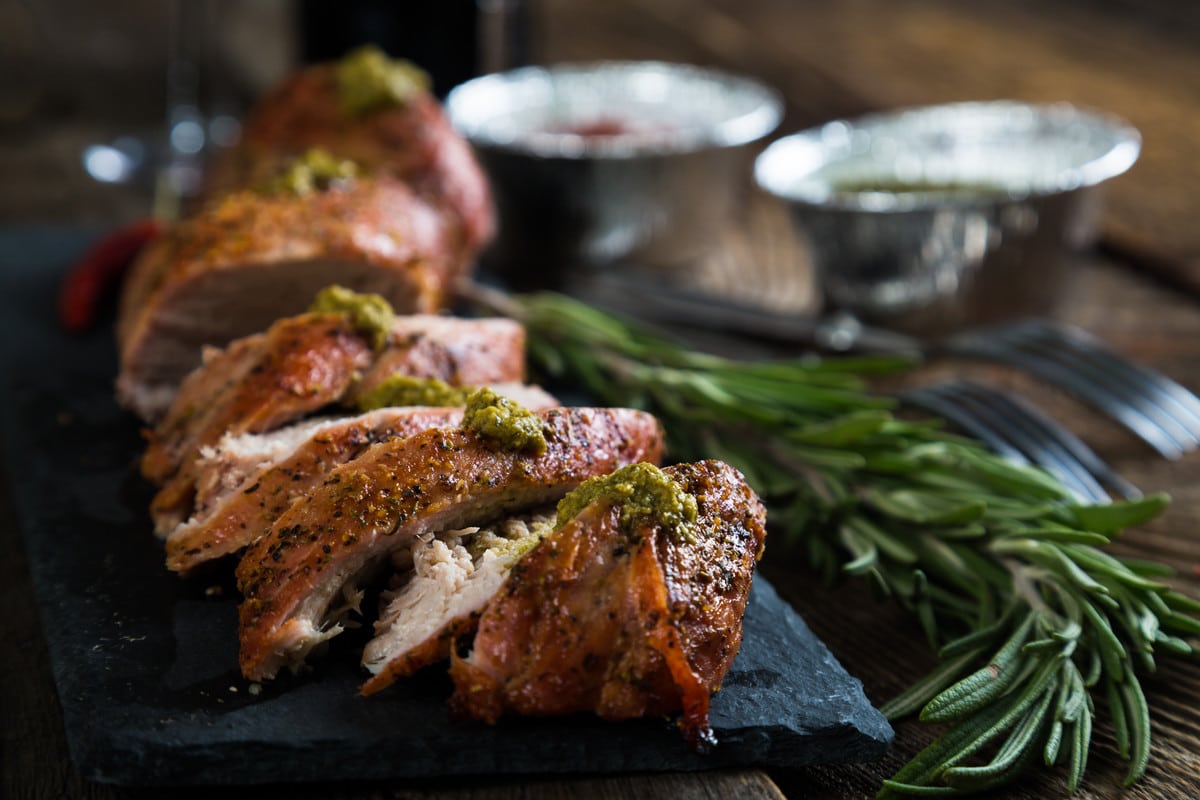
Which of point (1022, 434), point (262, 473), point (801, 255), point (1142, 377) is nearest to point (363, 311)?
point (262, 473)

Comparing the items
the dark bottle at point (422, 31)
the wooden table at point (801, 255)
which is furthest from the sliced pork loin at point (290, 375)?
the dark bottle at point (422, 31)

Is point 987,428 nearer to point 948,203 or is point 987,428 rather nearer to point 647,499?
point 948,203

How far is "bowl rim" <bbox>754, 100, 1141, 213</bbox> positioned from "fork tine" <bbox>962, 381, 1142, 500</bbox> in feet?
2.61

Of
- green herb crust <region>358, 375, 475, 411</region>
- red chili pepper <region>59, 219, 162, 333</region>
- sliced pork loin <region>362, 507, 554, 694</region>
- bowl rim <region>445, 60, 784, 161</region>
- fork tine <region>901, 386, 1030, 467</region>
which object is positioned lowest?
red chili pepper <region>59, 219, 162, 333</region>

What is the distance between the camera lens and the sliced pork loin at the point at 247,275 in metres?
3.35

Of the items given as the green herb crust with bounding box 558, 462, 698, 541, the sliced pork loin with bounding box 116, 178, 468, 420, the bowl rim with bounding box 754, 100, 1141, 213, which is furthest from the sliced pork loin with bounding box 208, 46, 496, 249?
the green herb crust with bounding box 558, 462, 698, 541

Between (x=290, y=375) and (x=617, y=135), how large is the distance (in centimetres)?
239

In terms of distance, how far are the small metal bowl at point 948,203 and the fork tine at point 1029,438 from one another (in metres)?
0.65

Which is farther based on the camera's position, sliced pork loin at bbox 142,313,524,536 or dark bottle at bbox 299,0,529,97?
dark bottle at bbox 299,0,529,97

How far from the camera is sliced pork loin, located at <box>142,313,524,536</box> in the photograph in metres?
2.77

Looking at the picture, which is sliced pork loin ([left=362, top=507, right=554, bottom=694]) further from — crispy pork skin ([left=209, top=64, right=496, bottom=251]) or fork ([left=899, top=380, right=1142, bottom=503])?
crispy pork skin ([left=209, top=64, right=496, bottom=251])

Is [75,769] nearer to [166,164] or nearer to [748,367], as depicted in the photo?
[748,367]

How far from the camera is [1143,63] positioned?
21.2ft

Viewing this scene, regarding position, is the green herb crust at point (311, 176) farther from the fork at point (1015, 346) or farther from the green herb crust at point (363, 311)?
the fork at point (1015, 346)
